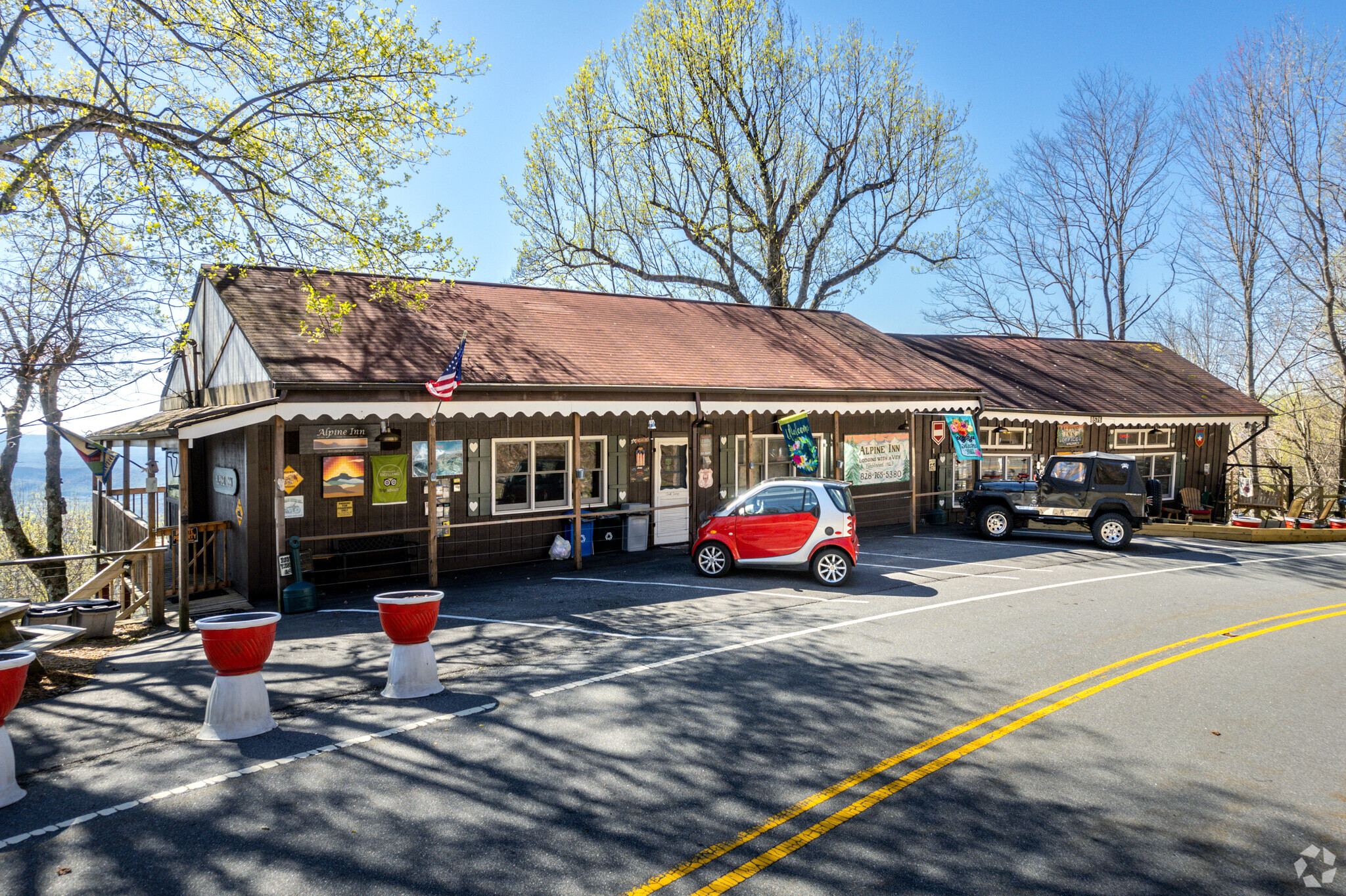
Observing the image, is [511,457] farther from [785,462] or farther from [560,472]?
[785,462]

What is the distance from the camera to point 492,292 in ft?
59.5

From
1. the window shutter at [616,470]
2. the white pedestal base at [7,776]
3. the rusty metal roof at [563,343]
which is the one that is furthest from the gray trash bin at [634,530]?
the white pedestal base at [7,776]

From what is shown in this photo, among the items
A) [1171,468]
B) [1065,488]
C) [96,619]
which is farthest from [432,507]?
[1171,468]

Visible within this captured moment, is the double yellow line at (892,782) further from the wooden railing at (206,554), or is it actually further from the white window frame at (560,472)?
the wooden railing at (206,554)

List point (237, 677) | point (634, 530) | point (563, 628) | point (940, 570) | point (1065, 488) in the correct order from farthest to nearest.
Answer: point (1065, 488)
point (634, 530)
point (940, 570)
point (563, 628)
point (237, 677)

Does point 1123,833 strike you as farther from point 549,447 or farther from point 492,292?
point 492,292

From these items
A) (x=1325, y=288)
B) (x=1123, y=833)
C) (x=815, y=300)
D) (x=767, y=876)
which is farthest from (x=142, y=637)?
(x=1325, y=288)

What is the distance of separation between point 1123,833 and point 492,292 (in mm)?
16299

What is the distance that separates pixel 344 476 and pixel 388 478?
77 cm

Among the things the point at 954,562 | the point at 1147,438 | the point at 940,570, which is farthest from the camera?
the point at 1147,438

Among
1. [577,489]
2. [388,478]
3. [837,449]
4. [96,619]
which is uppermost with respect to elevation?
[837,449]

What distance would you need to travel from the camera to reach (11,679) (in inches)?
211

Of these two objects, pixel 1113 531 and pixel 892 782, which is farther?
pixel 1113 531

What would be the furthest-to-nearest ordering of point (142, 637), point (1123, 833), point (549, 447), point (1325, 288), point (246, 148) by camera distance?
point (1325, 288), point (549, 447), point (246, 148), point (142, 637), point (1123, 833)
